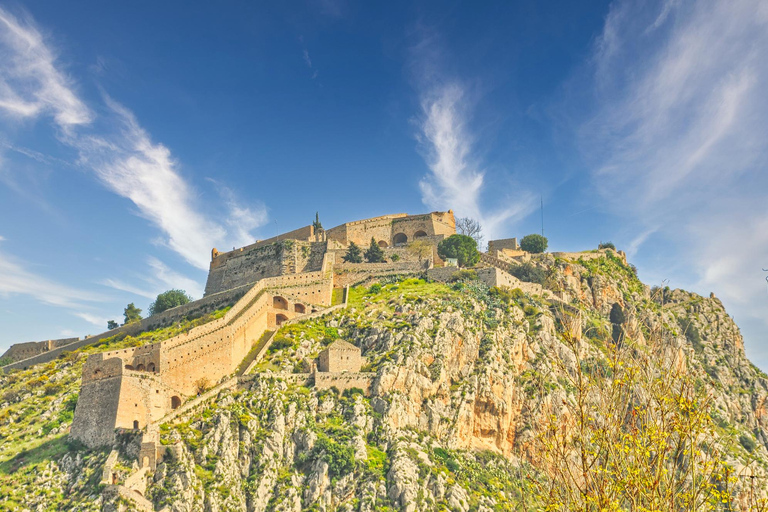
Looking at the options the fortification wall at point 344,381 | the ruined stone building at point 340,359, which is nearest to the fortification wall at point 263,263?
the ruined stone building at point 340,359

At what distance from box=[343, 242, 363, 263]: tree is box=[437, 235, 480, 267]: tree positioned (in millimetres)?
11896

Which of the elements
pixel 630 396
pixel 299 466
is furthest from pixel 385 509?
pixel 630 396

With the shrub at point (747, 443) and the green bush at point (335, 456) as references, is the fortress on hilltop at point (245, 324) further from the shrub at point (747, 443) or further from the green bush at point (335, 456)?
the shrub at point (747, 443)

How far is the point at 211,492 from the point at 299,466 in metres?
6.77

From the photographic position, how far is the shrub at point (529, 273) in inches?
3167

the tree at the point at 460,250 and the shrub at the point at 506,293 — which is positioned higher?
the tree at the point at 460,250

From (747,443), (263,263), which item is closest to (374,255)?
(263,263)

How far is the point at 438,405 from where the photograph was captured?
170 ft

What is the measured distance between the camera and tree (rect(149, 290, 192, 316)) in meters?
80.6

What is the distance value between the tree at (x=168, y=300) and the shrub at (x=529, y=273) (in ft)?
151

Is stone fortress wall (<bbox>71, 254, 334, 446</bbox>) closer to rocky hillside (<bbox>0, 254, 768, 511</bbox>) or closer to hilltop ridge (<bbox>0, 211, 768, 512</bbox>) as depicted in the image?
hilltop ridge (<bbox>0, 211, 768, 512</bbox>)

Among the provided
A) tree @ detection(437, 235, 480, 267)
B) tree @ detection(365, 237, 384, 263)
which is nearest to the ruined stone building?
tree @ detection(365, 237, 384, 263)

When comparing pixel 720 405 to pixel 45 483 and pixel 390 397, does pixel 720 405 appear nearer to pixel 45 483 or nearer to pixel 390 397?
pixel 390 397

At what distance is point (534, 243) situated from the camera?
98250 mm
